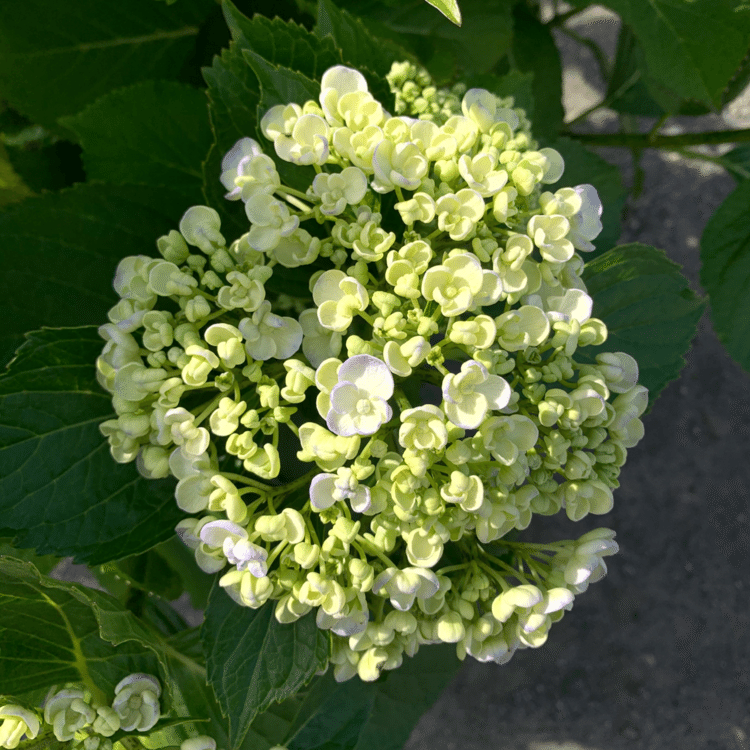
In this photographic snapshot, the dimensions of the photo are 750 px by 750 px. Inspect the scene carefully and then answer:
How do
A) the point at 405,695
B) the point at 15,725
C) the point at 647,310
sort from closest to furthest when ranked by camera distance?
the point at 15,725 < the point at 647,310 < the point at 405,695

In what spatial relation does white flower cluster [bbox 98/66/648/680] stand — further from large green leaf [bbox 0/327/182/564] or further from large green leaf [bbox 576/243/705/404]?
large green leaf [bbox 576/243/705/404]

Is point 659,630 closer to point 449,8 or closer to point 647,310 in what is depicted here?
point 647,310

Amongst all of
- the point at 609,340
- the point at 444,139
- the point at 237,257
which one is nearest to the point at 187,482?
the point at 237,257

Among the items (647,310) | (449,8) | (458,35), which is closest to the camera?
(449,8)

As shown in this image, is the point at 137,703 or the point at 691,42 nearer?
the point at 137,703

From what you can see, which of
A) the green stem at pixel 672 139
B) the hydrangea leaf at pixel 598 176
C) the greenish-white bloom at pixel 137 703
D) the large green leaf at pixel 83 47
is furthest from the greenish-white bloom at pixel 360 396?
the green stem at pixel 672 139

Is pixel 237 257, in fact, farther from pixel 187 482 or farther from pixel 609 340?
pixel 609 340

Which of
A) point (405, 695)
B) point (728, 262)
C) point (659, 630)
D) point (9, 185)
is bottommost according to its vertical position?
point (659, 630)

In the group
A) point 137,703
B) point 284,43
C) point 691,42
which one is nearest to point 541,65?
point 691,42
